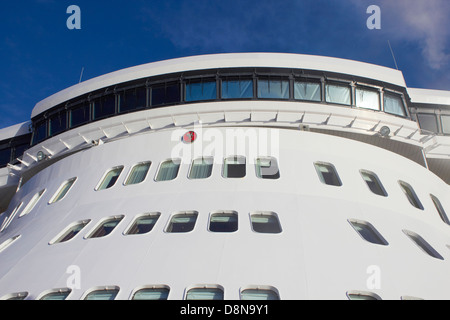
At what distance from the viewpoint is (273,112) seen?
661 inches

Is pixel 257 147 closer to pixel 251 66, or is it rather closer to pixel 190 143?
pixel 190 143

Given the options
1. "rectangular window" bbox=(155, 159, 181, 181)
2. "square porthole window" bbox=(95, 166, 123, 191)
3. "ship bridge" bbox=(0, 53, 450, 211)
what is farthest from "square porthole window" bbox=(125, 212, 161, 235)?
"ship bridge" bbox=(0, 53, 450, 211)

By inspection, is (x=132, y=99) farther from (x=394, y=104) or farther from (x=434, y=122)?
(x=434, y=122)

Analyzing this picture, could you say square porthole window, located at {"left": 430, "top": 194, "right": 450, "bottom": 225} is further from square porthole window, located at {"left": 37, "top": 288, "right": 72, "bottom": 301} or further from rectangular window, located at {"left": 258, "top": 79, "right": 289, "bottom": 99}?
square porthole window, located at {"left": 37, "top": 288, "right": 72, "bottom": 301}

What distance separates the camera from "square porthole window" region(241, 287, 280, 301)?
7949 mm

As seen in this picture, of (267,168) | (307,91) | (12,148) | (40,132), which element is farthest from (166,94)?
(12,148)

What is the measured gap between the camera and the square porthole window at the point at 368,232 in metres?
10.4

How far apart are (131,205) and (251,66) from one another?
8.19m

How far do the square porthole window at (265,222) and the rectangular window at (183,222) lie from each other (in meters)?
1.34

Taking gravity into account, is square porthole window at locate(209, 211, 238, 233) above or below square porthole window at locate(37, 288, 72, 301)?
above

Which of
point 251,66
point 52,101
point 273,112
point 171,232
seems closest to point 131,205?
point 171,232

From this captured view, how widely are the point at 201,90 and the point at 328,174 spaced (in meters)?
6.73

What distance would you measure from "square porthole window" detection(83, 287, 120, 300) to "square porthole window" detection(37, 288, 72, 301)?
1.54 ft

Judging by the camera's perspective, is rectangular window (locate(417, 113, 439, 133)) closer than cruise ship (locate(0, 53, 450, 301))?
No
